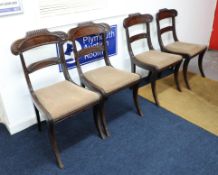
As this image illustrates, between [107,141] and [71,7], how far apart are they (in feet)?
4.02

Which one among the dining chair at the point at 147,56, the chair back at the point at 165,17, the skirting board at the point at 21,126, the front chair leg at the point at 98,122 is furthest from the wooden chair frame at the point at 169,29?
the skirting board at the point at 21,126

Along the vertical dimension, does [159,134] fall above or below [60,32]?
below

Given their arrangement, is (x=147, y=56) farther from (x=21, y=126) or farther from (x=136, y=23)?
(x=21, y=126)

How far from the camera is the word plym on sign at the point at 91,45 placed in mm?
2189

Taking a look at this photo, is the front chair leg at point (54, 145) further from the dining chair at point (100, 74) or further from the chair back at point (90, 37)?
the chair back at point (90, 37)

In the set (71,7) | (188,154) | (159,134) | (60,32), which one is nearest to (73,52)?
(60,32)

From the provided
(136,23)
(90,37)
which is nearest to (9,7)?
(90,37)

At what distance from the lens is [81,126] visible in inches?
86.0

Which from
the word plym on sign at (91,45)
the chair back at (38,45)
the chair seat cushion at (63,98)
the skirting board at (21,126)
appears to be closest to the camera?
the chair seat cushion at (63,98)

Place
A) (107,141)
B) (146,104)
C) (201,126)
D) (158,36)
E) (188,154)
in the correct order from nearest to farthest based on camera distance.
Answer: (188,154) → (107,141) → (201,126) → (146,104) → (158,36)

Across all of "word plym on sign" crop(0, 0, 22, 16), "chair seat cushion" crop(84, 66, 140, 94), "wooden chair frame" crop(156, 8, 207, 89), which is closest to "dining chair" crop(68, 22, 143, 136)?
"chair seat cushion" crop(84, 66, 140, 94)

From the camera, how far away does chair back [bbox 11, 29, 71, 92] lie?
1718 mm

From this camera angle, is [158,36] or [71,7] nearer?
[71,7]

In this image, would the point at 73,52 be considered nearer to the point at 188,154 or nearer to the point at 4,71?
the point at 4,71
